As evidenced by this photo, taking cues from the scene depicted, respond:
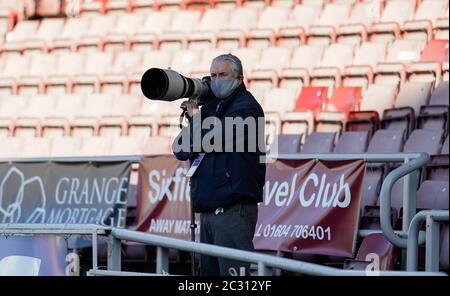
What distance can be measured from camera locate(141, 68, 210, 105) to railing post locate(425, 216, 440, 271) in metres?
1.59

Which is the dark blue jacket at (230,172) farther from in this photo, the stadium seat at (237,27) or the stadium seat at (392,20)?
the stadium seat at (237,27)

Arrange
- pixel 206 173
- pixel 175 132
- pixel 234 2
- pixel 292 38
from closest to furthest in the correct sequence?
pixel 206 173 < pixel 175 132 < pixel 292 38 < pixel 234 2

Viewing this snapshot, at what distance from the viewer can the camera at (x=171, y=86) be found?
5758 mm

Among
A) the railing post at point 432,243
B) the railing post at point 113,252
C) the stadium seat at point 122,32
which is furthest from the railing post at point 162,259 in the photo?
the stadium seat at point 122,32

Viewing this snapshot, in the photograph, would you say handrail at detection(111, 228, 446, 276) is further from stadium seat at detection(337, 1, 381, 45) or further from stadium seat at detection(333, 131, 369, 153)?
stadium seat at detection(337, 1, 381, 45)

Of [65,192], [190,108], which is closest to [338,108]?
[65,192]

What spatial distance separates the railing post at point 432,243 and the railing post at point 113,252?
1964 mm

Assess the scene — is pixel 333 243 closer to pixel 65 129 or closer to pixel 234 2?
pixel 65 129

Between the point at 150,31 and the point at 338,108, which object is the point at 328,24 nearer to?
the point at 338,108

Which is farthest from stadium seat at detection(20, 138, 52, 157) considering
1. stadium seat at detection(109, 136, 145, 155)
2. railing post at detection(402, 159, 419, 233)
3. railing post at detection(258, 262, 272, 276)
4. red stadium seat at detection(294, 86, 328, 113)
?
railing post at detection(258, 262, 272, 276)

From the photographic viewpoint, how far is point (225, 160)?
582 cm
